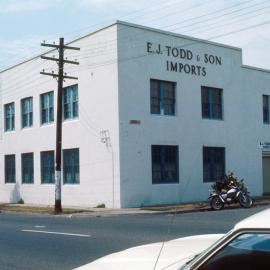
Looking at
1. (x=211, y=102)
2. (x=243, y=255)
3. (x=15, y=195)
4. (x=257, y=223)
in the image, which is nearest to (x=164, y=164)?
(x=211, y=102)

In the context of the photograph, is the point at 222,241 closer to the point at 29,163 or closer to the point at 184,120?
the point at 184,120

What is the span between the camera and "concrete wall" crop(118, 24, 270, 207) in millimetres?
28469

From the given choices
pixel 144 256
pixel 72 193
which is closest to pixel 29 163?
pixel 72 193

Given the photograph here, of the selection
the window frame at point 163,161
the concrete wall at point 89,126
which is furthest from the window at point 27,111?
the window frame at point 163,161

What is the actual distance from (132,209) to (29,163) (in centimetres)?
1147

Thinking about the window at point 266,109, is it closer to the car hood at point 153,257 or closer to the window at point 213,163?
the window at point 213,163

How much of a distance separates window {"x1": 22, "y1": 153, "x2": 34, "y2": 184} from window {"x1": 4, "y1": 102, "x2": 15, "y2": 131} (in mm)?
2731

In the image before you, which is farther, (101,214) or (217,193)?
(217,193)

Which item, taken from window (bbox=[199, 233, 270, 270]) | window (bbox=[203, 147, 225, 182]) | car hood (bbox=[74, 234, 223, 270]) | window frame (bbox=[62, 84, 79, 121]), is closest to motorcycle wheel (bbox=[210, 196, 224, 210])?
window (bbox=[203, 147, 225, 182])

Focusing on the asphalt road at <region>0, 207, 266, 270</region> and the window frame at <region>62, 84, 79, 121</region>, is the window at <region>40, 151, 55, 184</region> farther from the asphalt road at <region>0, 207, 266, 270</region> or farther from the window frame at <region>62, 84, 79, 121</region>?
the asphalt road at <region>0, 207, 266, 270</region>

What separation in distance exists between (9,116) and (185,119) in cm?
1356

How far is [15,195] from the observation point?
121ft

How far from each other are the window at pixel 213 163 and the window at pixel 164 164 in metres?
2.27

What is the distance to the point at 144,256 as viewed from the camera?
4.64 metres
